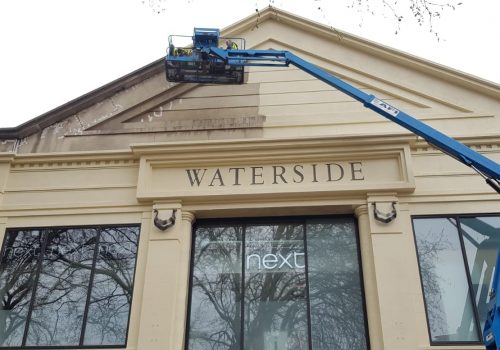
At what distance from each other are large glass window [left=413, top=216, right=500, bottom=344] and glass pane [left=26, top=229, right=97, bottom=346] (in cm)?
649

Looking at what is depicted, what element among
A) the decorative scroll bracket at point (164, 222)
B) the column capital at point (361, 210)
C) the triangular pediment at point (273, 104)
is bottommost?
the decorative scroll bracket at point (164, 222)

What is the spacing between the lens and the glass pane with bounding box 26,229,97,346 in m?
9.40

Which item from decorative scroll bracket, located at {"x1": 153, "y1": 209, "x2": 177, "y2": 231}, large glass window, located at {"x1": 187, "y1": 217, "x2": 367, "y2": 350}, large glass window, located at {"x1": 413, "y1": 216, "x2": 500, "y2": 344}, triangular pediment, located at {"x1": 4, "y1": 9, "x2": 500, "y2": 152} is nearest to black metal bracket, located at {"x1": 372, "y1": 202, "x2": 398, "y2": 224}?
large glass window, located at {"x1": 413, "y1": 216, "x2": 500, "y2": 344}

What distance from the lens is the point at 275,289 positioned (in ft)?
31.2

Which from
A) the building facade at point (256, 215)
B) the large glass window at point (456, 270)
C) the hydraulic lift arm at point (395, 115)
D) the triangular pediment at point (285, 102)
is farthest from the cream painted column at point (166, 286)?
the large glass window at point (456, 270)

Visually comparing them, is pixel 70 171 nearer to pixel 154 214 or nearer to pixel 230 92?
pixel 154 214

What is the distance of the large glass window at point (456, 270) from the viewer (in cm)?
874

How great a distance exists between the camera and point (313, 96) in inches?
440

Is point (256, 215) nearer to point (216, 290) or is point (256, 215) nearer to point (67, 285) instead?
point (216, 290)

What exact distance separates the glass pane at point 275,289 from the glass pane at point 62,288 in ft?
10.5

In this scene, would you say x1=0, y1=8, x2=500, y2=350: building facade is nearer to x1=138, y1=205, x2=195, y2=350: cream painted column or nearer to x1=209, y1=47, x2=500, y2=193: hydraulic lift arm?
x1=138, y1=205, x2=195, y2=350: cream painted column

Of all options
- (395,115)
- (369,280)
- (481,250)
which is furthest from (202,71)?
(481,250)

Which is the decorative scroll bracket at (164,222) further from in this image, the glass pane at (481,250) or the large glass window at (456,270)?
the glass pane at (481,250)

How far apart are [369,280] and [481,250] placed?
2.22 m
